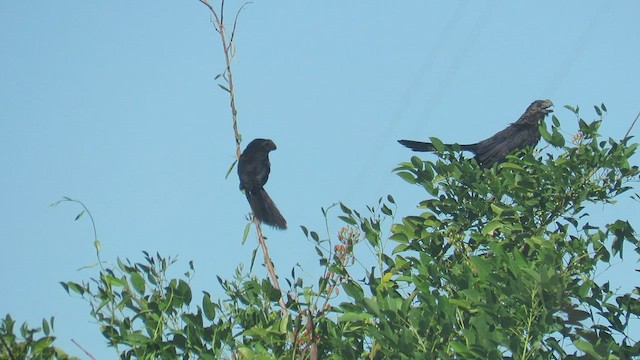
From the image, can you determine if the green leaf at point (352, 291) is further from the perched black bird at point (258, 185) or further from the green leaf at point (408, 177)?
the perched black bird at point (258, 185)

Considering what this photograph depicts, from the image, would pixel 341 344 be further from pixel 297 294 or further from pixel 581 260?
pixel 581 260

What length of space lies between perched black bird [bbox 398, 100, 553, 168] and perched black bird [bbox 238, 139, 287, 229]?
1278mm

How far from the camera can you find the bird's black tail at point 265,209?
28.1ft

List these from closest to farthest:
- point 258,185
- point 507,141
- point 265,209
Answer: point 265,209 → point 258,185 → point 507,141

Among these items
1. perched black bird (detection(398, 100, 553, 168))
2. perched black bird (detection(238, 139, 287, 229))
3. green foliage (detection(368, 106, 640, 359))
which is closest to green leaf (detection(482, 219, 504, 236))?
green foliage (detection(368, 106, 640, 359))

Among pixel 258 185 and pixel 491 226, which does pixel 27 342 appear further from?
pixel 258 185

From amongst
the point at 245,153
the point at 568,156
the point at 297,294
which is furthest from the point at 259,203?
the point at 297,294

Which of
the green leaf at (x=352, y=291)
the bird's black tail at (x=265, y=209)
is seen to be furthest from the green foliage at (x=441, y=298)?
the bird's black tail at (x=265, y=209)

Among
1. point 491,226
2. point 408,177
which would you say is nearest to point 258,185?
point 408,177

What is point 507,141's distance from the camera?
9.16 m

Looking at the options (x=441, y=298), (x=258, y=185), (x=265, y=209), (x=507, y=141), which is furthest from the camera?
(x=507, y=141)

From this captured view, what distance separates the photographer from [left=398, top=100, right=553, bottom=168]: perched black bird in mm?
8977

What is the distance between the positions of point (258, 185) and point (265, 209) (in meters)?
0.27

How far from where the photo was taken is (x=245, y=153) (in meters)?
9.61
